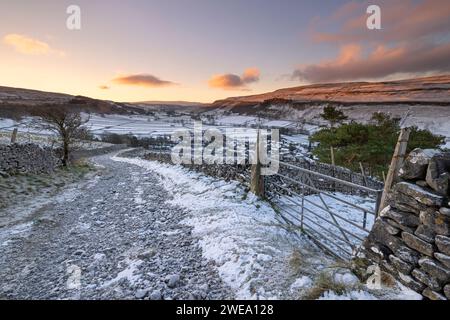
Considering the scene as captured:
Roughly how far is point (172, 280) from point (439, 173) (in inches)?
155

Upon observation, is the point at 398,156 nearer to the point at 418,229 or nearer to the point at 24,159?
the point at 418,229

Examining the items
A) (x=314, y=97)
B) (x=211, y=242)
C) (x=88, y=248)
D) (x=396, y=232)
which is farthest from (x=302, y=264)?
(x=314, y=97)

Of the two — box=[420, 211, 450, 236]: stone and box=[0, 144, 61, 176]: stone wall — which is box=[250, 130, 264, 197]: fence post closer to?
box=[420, 211, 450, 236]: stone

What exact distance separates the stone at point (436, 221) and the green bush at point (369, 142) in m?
17.7

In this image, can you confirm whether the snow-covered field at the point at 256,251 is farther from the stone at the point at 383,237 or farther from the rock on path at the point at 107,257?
the stone at the point at 383,237

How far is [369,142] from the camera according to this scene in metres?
19.7

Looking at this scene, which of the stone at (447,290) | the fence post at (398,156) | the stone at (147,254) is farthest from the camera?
the stone at (147,254)

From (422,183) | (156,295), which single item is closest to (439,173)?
(422,183)

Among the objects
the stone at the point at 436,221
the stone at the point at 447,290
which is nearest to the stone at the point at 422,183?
the stone at the point at 436,221

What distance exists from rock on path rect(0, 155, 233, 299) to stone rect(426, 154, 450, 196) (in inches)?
117

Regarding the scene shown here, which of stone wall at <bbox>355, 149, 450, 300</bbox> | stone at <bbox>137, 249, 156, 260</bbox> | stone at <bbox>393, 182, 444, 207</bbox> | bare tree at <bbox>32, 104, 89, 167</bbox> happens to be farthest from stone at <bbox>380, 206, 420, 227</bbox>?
bare tree at <bbox>32, 104, 89, 167</bbox>

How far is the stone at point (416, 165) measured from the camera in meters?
3.09

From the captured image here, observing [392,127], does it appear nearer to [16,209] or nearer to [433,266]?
[433,266]
